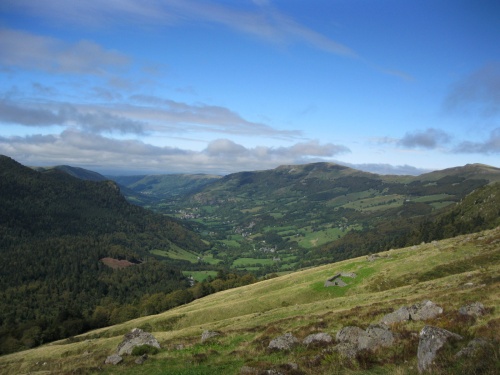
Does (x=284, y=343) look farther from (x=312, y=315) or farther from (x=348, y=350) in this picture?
(x=312, y=315)

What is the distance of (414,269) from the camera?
72.6 metres

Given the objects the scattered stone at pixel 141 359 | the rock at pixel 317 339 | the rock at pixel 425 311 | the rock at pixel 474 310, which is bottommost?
the scattered stone at pixel 141 359

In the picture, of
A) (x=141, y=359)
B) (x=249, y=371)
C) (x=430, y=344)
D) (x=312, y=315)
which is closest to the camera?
(x=430, y=344)

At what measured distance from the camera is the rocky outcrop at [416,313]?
97.7 ft

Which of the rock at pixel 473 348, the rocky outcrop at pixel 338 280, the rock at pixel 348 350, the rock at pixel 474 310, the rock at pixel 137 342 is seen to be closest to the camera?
the rock at pixel 473 348

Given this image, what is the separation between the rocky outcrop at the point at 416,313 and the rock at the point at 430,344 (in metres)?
12.4

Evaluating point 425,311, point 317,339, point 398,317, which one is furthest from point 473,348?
point 398,317

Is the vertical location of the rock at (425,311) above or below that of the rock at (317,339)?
above

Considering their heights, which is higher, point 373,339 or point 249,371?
point 373,339

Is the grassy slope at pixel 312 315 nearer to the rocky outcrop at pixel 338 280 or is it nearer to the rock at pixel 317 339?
the rock at pixel 317 339

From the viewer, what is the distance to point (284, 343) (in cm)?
2923

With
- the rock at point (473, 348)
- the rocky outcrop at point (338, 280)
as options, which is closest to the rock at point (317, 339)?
the rock at point (473, 348)

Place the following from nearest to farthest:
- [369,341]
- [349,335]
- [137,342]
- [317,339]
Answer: [369,341] < [349,335] < [317,339] < [137,342]

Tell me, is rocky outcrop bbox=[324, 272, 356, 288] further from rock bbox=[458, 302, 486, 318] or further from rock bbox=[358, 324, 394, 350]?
rock bbox=[358, 324, 394, 350]
